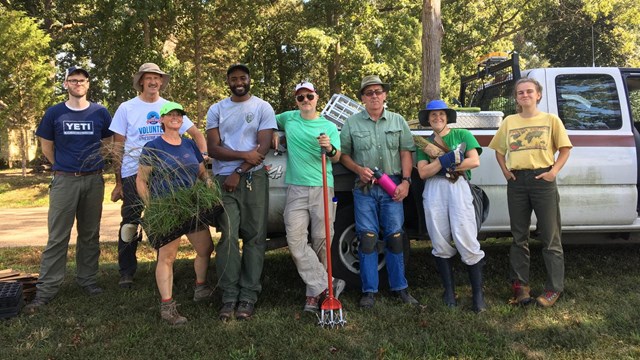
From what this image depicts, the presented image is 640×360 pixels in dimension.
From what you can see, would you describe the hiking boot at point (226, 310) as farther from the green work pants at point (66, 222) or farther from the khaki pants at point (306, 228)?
the green work pants at point (66, 222)

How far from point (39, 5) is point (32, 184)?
28.4 ft

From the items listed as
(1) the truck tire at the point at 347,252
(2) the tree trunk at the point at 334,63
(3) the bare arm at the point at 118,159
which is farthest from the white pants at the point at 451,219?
(2) the tree trunk at the point at 334,63

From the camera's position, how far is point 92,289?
455 cm

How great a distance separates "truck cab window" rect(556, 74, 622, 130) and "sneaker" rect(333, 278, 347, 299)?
2.60m

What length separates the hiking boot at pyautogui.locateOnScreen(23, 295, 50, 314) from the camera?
4074mm

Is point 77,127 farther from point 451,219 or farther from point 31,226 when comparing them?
point 31,226

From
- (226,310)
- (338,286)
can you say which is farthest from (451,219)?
(226,310)

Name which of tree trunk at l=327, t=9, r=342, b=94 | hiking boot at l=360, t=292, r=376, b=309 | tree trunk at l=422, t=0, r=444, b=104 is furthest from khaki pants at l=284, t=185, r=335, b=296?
tree trunk at l=327, t=9, r=342, b=94

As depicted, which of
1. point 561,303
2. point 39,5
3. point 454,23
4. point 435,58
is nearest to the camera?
point 561,303

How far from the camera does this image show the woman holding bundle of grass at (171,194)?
354cm

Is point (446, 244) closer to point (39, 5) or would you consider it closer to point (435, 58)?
point (435, 58)

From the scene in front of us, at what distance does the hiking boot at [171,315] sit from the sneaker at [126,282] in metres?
1.10

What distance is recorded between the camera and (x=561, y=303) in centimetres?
400

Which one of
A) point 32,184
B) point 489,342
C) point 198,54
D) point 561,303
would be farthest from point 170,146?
point 32,184
